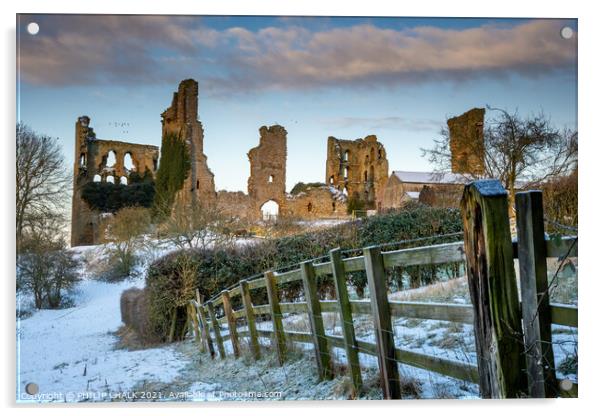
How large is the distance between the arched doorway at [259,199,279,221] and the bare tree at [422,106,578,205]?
2.24 m

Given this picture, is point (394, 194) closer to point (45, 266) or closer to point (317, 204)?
point (317, 204)

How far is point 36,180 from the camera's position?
5.08 metres

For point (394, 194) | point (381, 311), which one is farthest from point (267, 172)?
point (381, 311)

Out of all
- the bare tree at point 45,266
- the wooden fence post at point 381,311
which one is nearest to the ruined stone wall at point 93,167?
the bare tree at point 45,266

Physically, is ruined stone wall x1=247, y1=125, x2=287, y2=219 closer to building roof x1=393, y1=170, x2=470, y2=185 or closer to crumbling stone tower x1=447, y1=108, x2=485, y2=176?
building roof x1=393, y1=170, x2=470, y2=185

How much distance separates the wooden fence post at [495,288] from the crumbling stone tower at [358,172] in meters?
4.34

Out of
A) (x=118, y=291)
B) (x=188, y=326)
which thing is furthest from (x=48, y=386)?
(x=188, y=326)

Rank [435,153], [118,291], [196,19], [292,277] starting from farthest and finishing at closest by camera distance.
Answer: [435,153]
[118,291]
[196,19]
[292,277]

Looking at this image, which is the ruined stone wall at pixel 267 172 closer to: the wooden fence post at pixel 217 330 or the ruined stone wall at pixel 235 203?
the ruined stone wall at pixel 235 203

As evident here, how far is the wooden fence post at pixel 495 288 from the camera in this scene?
2.62 metres

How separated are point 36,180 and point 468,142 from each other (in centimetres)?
465

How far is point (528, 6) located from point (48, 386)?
5.61m
